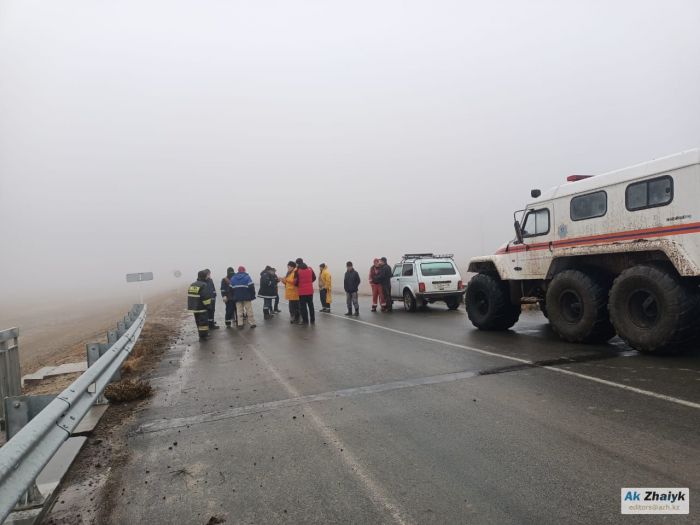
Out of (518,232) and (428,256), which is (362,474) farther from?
(428,256)

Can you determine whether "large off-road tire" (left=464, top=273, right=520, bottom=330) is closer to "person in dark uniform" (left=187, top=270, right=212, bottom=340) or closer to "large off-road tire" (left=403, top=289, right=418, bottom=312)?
"large off-road tire" (left=403, top=289, right=418, bottom=312)

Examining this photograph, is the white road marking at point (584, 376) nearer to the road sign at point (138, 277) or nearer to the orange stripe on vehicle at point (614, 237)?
the orange stripe on vehicle at point (614, 237)

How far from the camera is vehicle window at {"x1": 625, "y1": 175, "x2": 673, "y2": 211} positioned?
6.61 meters

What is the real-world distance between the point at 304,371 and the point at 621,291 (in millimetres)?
5116

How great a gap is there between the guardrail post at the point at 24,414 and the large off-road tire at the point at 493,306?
27.9 feet

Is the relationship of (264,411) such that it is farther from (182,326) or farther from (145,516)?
(182,326)

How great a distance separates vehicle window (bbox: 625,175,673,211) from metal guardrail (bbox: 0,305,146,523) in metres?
7.74

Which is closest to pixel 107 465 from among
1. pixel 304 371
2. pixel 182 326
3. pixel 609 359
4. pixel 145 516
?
pixel 145 516

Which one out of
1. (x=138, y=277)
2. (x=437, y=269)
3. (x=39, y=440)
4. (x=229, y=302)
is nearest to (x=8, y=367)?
(x=39, y=440)

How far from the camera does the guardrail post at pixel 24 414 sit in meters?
3.16

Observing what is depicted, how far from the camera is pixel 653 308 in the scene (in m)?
7.04

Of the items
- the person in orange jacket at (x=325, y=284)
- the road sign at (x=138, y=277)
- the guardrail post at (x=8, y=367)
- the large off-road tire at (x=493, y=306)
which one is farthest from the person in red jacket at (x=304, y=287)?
the road sign at (x=138, y=277)

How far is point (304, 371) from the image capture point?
7191mm

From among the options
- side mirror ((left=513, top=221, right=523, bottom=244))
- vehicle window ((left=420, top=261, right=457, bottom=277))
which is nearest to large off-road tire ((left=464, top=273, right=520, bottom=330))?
side mirror ((left=513, top=221, right=523, bottom=244))
